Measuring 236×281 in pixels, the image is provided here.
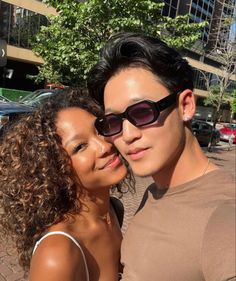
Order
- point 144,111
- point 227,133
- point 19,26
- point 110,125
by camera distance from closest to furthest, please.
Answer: point 144,111 < point 110,125 < point 227,133 < point 19,26

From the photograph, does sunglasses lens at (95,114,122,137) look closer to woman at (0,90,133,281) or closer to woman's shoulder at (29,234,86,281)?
woman at (0,90,133,281)

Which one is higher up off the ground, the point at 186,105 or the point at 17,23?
the point at 186,105

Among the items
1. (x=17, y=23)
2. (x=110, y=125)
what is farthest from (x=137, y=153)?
(x=17, y=23)

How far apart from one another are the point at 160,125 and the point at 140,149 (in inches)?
5.0

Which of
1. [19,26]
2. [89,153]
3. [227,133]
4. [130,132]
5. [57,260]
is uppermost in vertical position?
[130,132]

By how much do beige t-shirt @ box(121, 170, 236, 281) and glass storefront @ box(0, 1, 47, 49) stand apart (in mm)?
32244

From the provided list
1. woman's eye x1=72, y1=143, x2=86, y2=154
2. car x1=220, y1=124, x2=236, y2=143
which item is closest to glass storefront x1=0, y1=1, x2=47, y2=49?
car x1=220, y1=124, x2=236, y2=143

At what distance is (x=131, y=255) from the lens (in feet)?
5.22

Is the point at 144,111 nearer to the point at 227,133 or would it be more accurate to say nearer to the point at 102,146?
the point at 102,146

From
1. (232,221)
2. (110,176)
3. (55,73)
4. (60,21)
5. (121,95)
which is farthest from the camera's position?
(55,73)

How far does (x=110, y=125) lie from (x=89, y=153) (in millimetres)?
295

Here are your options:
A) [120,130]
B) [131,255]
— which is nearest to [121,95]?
[120,130]

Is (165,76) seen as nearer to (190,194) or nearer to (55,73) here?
(190,194)

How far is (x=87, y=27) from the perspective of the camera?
413 inches
